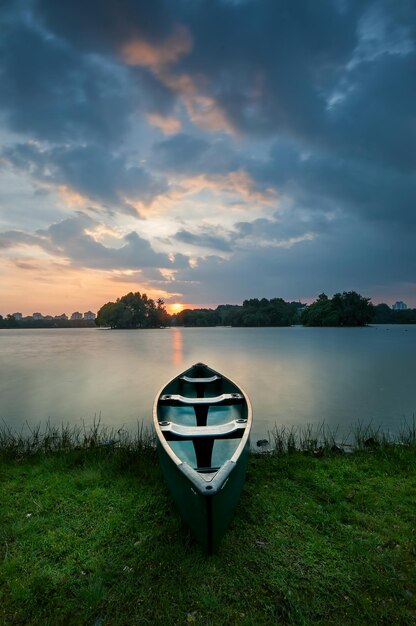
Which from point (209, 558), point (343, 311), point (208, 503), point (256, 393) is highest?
point (343, 311)

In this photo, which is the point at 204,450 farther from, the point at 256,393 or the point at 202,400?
the point at 256,393

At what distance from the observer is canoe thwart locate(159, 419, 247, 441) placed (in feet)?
15.5

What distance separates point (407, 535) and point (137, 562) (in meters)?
2.93

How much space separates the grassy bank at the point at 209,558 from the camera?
2961mm

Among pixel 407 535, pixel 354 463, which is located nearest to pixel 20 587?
pixel 407 535

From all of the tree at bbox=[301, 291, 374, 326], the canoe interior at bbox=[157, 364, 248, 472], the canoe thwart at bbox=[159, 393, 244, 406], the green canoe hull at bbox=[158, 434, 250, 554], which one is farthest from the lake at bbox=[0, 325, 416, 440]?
the tree at bbox=[301, 291, 374, 326]

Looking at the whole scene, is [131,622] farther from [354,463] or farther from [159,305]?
[159,305]

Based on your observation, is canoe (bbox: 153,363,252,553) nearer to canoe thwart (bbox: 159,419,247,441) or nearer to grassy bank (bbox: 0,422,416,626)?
canoe thwart (bbox: 159,419,247,441)

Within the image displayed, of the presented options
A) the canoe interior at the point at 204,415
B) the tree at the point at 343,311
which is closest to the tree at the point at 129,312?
the tree at the point at 343,311

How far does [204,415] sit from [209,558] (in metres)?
2.90

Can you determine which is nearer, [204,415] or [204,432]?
[204,432]

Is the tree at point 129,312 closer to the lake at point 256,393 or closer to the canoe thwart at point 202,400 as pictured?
the lake at point 256,393

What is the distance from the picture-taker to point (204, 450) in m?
4.96

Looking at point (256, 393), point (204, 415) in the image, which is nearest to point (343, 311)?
point (256, 393)
